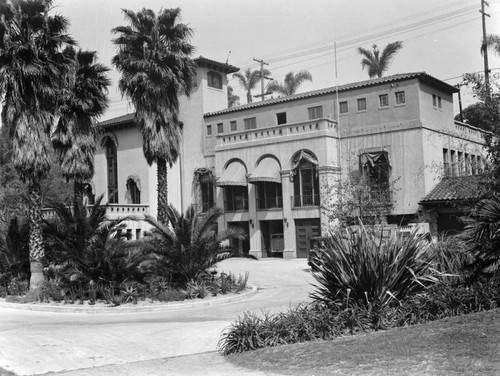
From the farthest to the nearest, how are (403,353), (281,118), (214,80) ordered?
(214,80) → (281,118) → (403,353)

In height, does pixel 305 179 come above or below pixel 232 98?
below

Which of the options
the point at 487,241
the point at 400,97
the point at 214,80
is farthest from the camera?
the point at 214,80

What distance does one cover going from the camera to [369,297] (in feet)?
36.7

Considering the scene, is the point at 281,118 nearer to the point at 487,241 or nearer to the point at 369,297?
the point at 487,241

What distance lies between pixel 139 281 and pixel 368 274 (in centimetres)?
1125

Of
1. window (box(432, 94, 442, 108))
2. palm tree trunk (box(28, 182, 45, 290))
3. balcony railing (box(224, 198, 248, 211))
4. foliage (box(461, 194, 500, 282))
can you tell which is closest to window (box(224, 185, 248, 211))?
balcony railing (box(224, 198, 248, 211))

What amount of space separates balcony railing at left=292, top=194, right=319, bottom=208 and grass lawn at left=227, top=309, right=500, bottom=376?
92.7ft

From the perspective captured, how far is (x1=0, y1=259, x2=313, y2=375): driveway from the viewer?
9273 mm

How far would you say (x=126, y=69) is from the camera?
2744 cm

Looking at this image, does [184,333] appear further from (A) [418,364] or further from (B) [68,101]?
(B) [68,101]

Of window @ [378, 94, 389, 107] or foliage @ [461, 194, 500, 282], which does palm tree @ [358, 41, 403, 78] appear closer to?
window @ [378, 94, 389, 107]

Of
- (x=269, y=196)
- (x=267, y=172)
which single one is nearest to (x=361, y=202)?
(x=267, y=172)

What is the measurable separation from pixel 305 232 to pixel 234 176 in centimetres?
687

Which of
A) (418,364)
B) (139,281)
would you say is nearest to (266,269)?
(139,281)
